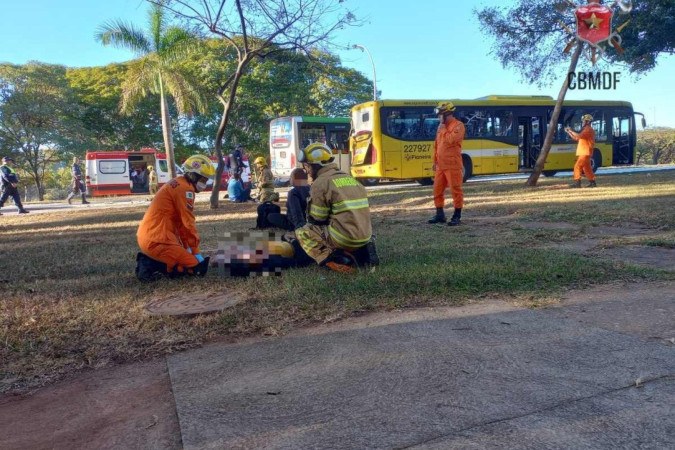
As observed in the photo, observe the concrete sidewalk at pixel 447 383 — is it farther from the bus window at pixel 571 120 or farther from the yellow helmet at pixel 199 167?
the bus window at pixel 571 120

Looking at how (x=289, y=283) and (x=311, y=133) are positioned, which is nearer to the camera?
(x=289, y=283)

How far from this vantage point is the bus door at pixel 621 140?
20.1m

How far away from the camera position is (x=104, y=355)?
3143 millimetres

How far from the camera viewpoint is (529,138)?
19062mm

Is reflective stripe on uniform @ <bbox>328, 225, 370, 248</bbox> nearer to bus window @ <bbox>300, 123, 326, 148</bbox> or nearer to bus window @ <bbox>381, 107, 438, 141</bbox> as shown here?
bus window @ <bbox>381, 107, 438, 141</bbox>

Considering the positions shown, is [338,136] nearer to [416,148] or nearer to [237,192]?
[416,148]

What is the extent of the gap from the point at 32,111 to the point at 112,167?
22.8 feet

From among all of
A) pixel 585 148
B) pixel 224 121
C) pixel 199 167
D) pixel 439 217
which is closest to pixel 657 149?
pixel 585 148

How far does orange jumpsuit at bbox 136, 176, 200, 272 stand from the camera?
477 centimetres

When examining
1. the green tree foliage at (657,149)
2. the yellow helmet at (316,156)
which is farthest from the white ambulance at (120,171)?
the green tree foliage at (657,149)

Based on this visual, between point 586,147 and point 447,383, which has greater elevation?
point 586,147

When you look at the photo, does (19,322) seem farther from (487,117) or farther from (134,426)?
(487,117)

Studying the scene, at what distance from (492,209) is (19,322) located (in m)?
8.03

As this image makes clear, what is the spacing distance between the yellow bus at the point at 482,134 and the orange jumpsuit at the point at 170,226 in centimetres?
1305
